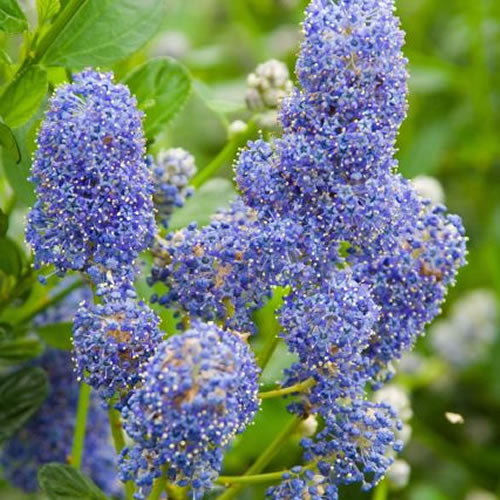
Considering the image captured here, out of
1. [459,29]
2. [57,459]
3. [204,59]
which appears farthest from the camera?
[459,29]

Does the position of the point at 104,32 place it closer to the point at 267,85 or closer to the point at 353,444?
the point at 267,85

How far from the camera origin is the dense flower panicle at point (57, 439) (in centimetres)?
156

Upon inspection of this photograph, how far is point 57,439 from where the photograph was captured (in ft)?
5.10

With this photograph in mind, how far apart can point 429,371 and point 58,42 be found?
4.40ft

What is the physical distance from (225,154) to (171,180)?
0.68 feet

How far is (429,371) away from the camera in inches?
93.9

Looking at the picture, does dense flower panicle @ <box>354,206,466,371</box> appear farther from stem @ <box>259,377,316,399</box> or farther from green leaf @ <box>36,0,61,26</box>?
green leaf @ <box>36,0,61,26</box>

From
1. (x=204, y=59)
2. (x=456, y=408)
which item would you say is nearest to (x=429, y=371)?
(x=456, y=408)

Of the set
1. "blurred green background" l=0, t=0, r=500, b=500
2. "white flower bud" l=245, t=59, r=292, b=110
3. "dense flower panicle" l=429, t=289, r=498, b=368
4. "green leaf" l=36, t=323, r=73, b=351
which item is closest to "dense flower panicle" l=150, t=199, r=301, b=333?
"green leaf" l=36, t=323, r=73, b=351

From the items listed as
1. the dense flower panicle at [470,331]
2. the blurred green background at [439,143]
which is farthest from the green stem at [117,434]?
the dense flower panicle at [470,331]

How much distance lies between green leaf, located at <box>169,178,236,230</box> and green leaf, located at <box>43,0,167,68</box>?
280 mm

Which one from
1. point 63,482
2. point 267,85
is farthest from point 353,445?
point 267,85

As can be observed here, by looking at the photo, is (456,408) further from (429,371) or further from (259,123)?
(259,123)

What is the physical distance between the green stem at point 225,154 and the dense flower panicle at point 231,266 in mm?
357
